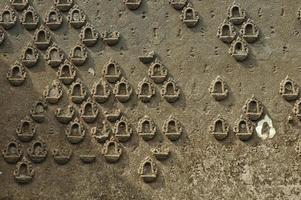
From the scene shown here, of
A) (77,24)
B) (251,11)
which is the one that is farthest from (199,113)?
(77,24)

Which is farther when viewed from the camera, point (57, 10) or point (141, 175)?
point (57, 10)

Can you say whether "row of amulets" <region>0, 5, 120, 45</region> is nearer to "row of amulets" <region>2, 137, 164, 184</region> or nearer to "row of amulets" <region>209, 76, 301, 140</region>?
"row of amulets" <region>2, 137, 164, 184</region>

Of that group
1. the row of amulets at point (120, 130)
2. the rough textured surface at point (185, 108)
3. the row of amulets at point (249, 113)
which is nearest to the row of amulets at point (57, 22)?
the rough textured surface at point (185, 108)

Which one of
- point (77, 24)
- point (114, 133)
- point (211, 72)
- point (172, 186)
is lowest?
point (172, 186)

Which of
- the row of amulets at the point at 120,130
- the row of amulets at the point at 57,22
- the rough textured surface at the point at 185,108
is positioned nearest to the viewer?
the rough textured surface at the point at 185,108

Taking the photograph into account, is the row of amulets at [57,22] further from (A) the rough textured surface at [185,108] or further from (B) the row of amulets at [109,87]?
(B) the row of amulets at [109,87]

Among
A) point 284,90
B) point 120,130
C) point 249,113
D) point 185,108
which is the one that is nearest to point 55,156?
point 120,130

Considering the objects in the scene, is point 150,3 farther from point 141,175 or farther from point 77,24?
point 141,175

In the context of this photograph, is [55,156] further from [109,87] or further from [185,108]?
[185,108]
